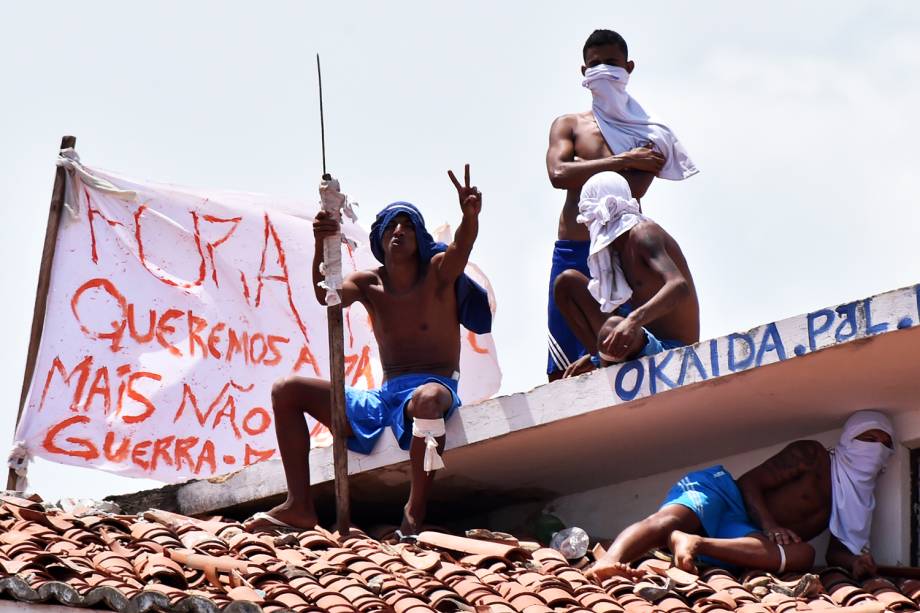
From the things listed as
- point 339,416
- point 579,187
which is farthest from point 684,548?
point 579,187

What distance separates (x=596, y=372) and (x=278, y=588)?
2.51 meters

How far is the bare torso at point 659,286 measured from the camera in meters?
11.0

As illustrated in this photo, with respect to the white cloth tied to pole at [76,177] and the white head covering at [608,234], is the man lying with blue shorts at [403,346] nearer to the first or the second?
the white head covering at [608,234]

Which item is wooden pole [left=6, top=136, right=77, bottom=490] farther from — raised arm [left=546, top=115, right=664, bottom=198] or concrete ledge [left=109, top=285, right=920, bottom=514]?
raised arm [left=546, top=115, right=664, bottom=198]

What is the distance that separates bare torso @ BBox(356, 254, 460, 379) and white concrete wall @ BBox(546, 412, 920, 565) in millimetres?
1100

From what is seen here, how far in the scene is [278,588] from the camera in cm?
869

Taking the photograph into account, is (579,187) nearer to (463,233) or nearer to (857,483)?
(463,233)

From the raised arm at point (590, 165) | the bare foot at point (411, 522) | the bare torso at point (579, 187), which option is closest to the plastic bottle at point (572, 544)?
the bare foot at point (411, 522)

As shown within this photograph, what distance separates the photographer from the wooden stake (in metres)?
10.5

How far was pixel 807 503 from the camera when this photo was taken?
10.5 meters

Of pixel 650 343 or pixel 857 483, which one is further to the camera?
pixel 650 343

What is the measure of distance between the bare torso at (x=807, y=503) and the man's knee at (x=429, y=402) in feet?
5.42

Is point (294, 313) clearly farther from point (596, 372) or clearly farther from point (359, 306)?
point (596, 372)

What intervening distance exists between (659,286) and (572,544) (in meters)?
1.41
